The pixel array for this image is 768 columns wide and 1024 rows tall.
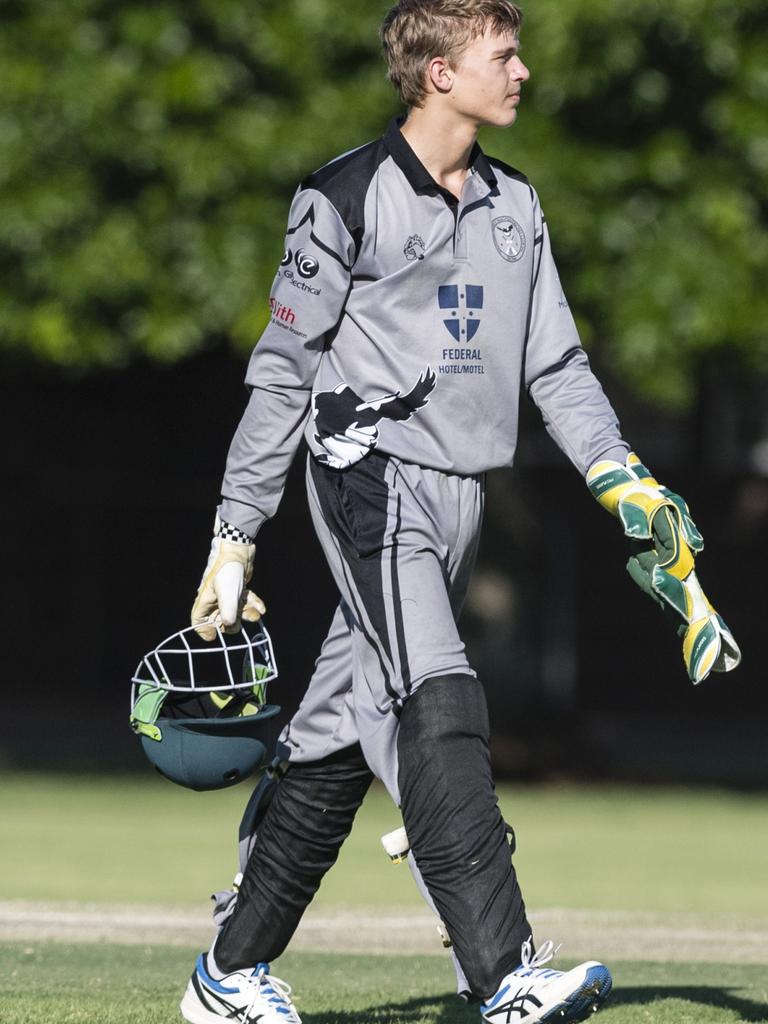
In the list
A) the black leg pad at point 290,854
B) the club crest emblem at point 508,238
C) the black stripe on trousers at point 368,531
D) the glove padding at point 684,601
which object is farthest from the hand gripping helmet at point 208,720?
the club crest emblem at point 508,238

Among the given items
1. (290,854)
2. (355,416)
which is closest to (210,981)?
(290,854)

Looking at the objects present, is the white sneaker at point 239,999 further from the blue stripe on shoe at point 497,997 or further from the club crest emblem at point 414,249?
the club crest emblem at point 414,249

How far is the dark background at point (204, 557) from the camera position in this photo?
62.2 feet

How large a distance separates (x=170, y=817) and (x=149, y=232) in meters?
3.79

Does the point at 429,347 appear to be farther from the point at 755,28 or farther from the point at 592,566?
the point at 592,566

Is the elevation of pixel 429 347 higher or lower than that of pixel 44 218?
lower

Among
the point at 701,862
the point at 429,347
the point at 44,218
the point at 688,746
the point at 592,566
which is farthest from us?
the point at 592,566

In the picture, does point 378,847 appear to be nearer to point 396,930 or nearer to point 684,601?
point 396,930

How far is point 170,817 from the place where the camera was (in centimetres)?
1252

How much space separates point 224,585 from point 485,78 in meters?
1.27

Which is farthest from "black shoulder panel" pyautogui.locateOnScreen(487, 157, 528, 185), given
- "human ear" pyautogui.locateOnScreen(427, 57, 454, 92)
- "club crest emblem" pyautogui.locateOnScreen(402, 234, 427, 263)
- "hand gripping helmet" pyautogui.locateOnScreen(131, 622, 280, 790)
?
"hand gripping helmet" pyautogui.locateOnScreen(131, 622, 280, 790)

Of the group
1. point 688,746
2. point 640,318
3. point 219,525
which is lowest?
Result: point 688,746

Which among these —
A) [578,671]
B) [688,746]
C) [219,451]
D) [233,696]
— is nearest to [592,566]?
[578,671]

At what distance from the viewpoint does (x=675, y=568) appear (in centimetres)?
410
